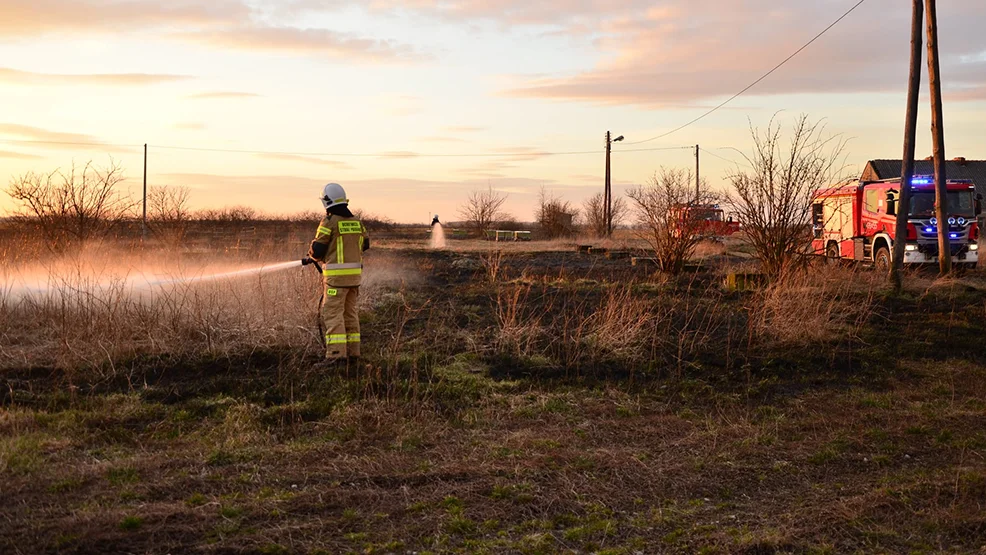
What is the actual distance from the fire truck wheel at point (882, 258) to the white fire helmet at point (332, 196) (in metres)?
15.1

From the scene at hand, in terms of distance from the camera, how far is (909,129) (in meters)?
15.6

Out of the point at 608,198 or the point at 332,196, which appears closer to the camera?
the point at 332,196

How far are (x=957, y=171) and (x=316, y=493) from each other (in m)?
60.8

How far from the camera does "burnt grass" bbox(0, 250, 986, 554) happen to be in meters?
4.57

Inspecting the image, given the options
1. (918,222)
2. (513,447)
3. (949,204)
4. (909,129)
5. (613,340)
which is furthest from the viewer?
(949,204)

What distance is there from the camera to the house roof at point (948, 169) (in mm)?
50719

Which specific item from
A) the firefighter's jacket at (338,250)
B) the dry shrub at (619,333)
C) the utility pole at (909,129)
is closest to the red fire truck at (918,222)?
the utility pole at (909,129)

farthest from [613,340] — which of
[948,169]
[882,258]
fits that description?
[948,169]

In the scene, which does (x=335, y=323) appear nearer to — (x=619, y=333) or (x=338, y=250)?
(x=338, y=250)

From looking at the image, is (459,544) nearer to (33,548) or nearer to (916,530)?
(33,548)

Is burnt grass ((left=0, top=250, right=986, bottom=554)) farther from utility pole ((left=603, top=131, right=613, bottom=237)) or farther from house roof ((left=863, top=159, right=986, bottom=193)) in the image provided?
house roof ((left=863, top=159, right=986, bottom=193))

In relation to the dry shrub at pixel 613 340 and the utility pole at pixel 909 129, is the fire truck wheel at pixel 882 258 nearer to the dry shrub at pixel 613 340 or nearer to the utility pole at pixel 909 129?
the utility pole at pixel 909 129

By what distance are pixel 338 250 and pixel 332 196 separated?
594 mm

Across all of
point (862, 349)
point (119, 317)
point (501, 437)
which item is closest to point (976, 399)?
point (862, 349)
